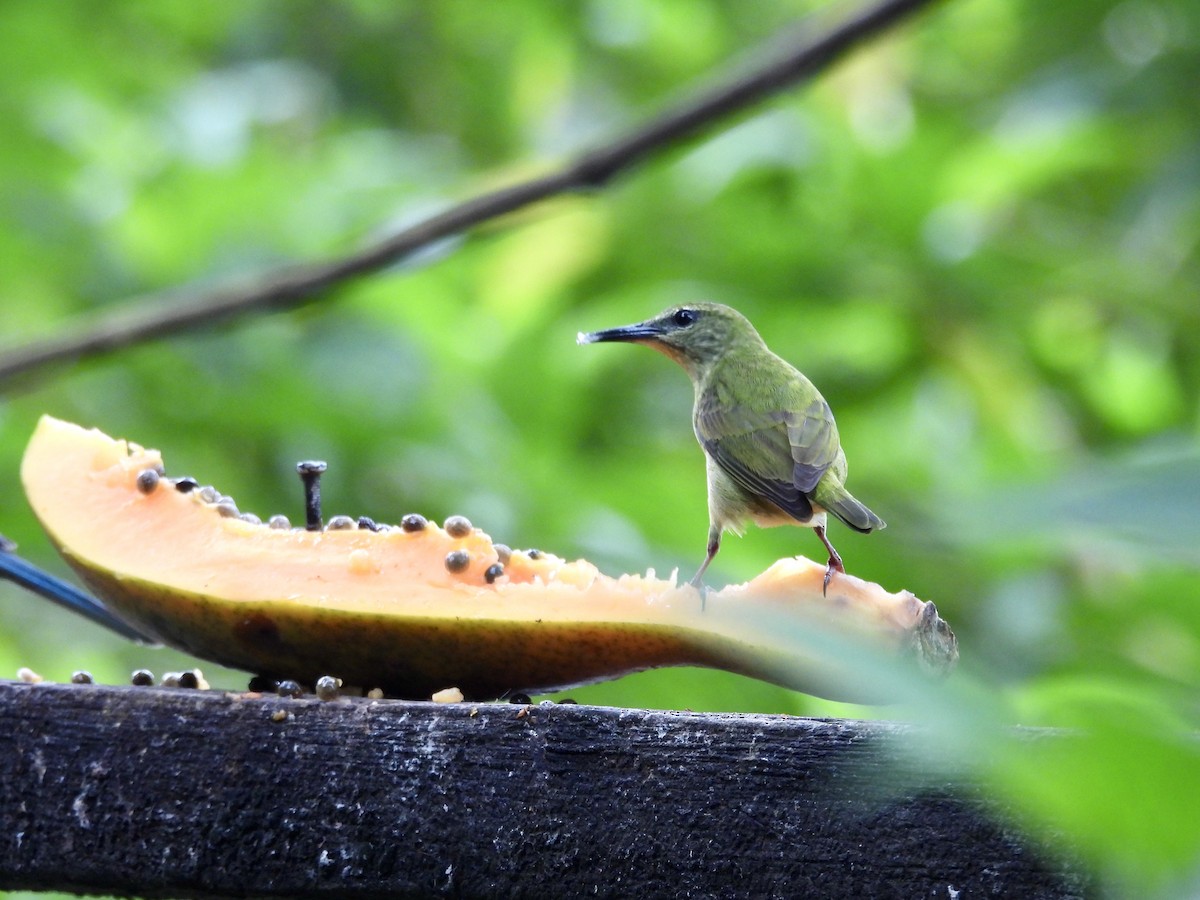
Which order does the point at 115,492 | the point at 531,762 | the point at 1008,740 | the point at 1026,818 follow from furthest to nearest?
the point at 115,492
the point at 531,762
the point at 1026,818
the point at 1008,740

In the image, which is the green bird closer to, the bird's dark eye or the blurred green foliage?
the bird's dark eye

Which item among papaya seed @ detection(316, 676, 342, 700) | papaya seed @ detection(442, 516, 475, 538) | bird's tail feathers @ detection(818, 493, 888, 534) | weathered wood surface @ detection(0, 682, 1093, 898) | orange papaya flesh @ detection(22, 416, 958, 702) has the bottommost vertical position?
weathered wood surface @ detection(0, 682, 1093, 898)

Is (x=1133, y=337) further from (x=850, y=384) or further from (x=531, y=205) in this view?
(x=531, y=205)

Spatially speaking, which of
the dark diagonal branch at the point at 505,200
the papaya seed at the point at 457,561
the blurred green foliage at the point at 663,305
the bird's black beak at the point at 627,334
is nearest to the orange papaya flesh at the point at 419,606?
the papaya seed at the point at 457,561

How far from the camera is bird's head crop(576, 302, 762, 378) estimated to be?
1.85m

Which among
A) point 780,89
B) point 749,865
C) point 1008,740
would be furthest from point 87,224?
point 1008,740

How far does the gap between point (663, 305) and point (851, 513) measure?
244 cm

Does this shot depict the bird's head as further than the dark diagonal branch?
No

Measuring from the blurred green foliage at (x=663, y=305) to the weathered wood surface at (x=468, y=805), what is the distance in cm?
156

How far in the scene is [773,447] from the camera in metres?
1.65

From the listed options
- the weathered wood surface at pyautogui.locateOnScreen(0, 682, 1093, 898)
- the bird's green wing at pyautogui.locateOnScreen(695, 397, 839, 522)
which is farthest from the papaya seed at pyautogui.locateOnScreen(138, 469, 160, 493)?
the bird's green wing at pyautogui.locateOnScreen(695, 397, 839, 522)

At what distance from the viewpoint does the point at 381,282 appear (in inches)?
179

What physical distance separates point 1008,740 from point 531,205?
192 centimetres

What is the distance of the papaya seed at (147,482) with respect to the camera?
1.78 m
